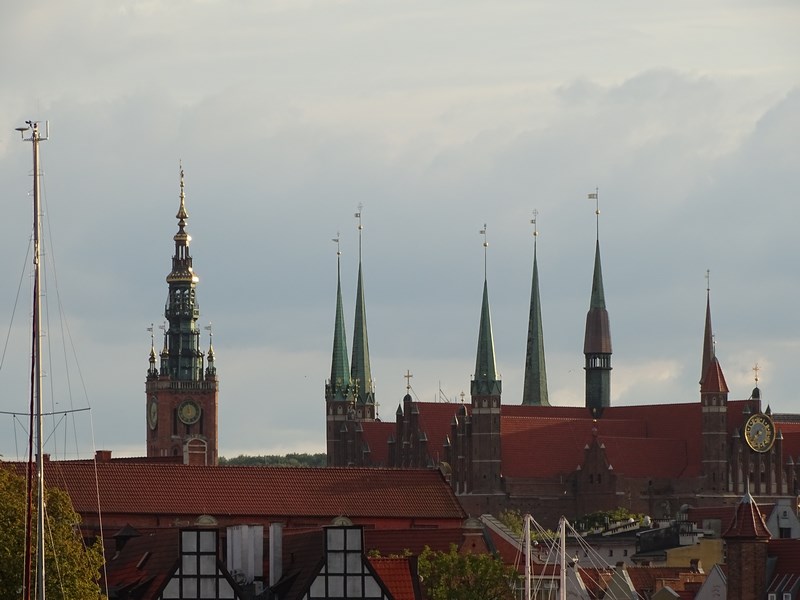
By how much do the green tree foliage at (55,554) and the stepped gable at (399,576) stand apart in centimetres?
854

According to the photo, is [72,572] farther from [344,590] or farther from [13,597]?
[344,590]

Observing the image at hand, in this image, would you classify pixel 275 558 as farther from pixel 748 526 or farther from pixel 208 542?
pixel 748 526

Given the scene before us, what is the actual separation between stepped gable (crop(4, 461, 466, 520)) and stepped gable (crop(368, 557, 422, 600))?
3241 cm

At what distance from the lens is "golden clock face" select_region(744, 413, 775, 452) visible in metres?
198

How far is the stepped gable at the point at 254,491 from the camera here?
128 meters

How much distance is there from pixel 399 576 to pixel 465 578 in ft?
45.3

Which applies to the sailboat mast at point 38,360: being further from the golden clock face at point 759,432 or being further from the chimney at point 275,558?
the golden clock face at point 759,432

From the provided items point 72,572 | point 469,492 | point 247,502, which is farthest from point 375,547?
point 469,492

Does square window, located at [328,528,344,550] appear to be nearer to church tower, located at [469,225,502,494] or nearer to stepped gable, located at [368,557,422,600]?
stepped gable, located at [368,557,422,600]

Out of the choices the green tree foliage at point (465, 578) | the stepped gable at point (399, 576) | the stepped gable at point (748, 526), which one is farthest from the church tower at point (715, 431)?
the stepped gable at point (399, 576)

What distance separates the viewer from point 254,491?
132 meters

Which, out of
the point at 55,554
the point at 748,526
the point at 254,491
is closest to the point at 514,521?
the point at 254,491

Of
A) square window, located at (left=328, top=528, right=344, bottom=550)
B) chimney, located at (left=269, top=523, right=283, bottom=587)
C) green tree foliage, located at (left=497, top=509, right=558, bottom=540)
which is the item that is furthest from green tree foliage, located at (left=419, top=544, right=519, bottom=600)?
green tree foliage, located at (left=497, top=509, right=558, bottom=540)

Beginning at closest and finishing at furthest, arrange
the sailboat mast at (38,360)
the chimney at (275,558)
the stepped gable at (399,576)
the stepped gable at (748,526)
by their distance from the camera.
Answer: the sailboat mast at (38,360) → the stepped gable at (399,576) → the chimney at (275,558) → the stepped gable at (748,526)
